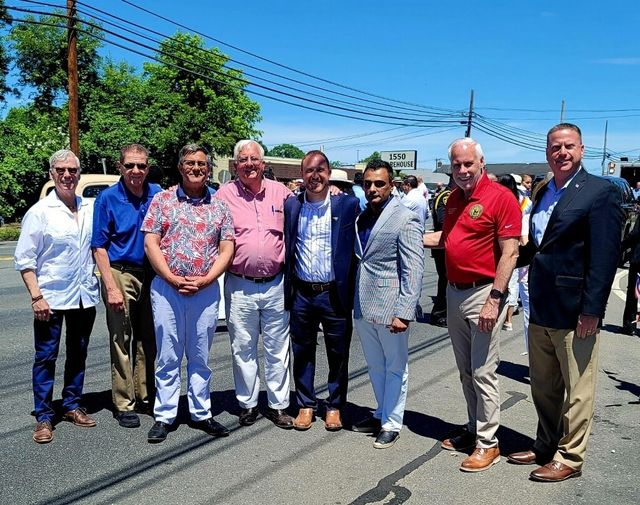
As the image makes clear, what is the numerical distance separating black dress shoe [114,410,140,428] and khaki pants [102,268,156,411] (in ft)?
0.13

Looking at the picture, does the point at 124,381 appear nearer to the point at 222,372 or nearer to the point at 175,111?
the point at 222,372

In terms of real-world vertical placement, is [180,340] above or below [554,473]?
above

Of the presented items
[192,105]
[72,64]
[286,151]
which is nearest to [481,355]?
[72,64]

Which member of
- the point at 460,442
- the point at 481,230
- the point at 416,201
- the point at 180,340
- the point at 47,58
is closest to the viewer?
the point at 481,230

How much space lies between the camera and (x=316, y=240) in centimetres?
482

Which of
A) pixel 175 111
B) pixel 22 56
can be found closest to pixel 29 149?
pixel 175 111

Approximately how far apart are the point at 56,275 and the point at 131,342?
84cm

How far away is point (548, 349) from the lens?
418cm

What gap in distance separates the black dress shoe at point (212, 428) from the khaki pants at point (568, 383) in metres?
2.23

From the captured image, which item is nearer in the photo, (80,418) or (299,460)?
(299,460)

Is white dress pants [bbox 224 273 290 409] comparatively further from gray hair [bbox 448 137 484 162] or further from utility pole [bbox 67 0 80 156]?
utility pole [bbox 67 0 80 156]

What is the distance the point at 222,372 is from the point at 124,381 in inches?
59.0

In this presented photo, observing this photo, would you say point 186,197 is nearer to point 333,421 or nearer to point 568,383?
point 333,421

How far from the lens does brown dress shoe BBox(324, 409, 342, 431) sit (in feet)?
15.9
